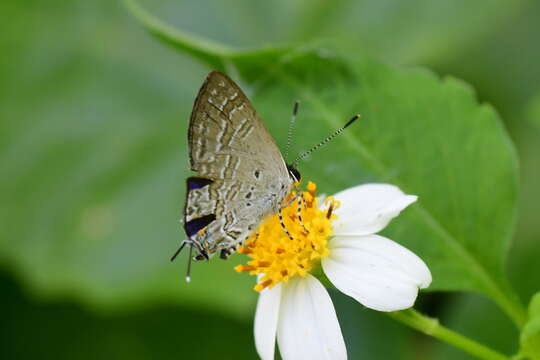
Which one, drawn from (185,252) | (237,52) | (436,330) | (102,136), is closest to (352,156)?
(237,52)

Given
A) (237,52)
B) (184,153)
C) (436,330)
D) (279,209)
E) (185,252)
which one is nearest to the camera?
(436,330)

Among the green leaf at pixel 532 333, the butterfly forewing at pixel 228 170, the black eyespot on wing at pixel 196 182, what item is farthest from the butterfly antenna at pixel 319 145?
the green leaf at pixel 532 333

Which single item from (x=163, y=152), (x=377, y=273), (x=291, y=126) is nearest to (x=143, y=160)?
(x=163, y=152)

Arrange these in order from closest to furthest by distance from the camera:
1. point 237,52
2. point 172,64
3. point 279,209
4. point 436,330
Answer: point 436,330, point 279,209, point 237,52, point 172,64

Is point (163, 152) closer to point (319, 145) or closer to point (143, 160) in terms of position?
point (143, 160)

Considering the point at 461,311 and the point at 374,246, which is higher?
the point at 374,246

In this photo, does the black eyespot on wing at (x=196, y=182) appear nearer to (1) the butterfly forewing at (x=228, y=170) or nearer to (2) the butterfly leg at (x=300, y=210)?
(1) the butterfly forewing at (x=228, y=170)

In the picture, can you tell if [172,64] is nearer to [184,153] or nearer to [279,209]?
[184,153]
